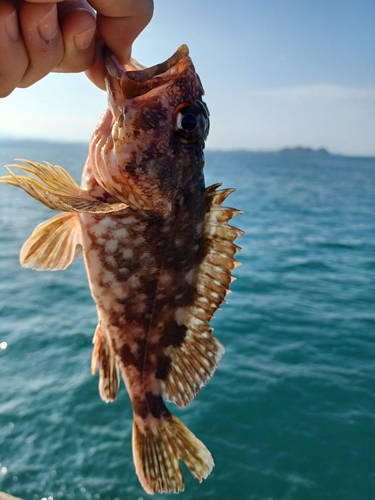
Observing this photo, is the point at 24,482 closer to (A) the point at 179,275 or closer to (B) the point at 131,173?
(A) the point at 179,275

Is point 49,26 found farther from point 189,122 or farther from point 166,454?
point 166,454

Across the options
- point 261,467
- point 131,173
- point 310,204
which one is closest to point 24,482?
point 261,467

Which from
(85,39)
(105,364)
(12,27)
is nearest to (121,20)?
(85,39)

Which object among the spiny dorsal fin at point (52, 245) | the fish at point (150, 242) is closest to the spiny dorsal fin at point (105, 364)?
the fish at point (150, 242)

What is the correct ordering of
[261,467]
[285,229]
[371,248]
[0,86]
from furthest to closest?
1. [285,229]
2. [371,248]
3. [261,467]
4. [0,86]

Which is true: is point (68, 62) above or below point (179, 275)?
above

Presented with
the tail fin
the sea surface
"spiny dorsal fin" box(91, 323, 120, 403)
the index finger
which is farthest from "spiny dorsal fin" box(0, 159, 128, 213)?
the sea surface
